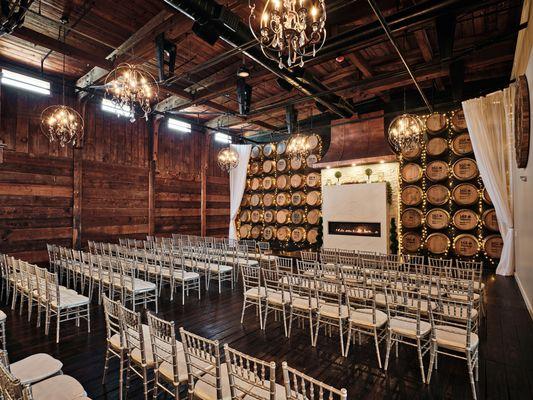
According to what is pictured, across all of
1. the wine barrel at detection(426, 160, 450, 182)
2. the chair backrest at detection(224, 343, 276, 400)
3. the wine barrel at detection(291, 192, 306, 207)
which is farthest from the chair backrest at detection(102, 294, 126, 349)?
the wine barrel at detection(291, 192, 306, 207)

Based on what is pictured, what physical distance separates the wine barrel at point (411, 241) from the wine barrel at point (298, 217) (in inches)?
151

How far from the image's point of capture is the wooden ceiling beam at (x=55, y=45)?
5.14 metres

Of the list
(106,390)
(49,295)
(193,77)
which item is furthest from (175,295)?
(193,77)

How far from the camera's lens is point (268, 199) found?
40.6ft

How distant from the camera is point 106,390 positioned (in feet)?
9.00

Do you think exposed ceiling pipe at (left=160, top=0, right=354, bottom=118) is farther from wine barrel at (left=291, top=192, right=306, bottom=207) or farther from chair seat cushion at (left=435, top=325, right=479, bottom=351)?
wine barrel at (left=291, top=192, right=306, bottom=207)

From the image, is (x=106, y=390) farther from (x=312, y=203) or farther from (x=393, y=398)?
(x=312, y=203)

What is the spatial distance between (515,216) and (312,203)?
236 inches

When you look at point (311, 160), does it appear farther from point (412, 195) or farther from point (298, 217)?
point (412, 195)

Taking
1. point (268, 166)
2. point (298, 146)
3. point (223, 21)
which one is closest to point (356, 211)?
point (298, 146)

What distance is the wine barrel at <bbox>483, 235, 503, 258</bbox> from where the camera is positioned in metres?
7.51

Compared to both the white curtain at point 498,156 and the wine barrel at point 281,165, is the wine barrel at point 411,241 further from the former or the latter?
the wine barrel at point 281,165

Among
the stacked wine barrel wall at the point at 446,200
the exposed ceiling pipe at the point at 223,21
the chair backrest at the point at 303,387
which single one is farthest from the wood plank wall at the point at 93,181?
the chair backrest at the point at 303,387

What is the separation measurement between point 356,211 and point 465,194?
305cm
